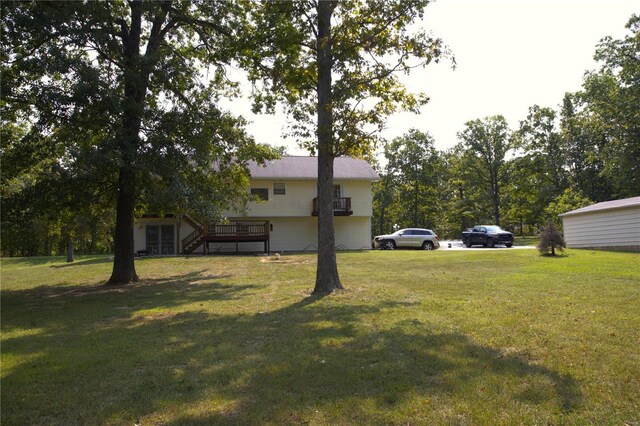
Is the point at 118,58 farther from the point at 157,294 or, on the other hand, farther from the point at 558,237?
the point at 558,237

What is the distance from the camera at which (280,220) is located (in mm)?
33812

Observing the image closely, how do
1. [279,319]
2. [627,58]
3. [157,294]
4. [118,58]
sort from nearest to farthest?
[279,319] < [157,294] < [118,58] < [627,58]

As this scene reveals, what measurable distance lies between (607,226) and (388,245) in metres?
14.1

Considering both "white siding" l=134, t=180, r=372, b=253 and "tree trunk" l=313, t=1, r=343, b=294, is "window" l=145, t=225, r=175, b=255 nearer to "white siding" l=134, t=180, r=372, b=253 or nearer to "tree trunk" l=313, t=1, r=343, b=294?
"white siding" l=134, t=180, r=372, b=253

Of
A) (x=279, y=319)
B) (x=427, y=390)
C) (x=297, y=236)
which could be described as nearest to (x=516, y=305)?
(x=279, y=319)

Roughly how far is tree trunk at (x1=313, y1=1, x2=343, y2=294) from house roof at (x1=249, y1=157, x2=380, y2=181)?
66.3ft

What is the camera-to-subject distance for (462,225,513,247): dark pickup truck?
3097 cm

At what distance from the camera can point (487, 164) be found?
5619 cm

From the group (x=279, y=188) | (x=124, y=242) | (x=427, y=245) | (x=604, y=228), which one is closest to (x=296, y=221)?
(x=279, y=188)

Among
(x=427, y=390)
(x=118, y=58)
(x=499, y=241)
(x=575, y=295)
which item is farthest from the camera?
(x=499, y=241)

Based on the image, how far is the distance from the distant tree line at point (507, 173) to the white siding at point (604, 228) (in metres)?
12.0

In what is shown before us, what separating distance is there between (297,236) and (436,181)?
29.4 meters

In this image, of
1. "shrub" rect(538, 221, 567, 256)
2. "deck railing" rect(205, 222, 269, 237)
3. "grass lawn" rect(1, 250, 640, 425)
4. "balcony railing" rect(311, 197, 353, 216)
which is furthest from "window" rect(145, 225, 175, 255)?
"shrub" rect(538, 221, 567, 256)

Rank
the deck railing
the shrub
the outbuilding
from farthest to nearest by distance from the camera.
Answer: the deck railing → the outbuilding → the shrub
